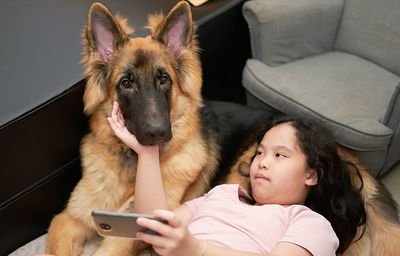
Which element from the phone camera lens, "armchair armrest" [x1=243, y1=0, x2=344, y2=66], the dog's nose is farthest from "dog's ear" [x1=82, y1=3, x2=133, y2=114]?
"armchair armrest" [x1=243, y1=0, x2=344, y2=66]

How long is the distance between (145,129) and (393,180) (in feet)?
6.29

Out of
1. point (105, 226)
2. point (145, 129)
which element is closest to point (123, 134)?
point (145, 129)

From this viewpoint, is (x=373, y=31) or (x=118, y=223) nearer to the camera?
(x=118, y=223)

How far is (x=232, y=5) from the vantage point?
2678mm

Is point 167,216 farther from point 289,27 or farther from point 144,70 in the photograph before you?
point 289,27

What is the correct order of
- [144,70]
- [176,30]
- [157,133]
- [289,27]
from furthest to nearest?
[289,27], [176,30], [144,70], [157,133]

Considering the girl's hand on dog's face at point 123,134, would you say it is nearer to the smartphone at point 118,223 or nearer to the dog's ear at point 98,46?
the dog's ear at point 98,46

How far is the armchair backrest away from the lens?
267cm

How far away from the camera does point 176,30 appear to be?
185cm

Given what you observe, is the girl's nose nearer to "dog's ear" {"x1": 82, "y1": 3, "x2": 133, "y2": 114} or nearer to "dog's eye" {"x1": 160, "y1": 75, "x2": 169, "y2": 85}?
"dog's eye" {"x1": 160, "y1": 75, "x2": 169, "y2": 85}

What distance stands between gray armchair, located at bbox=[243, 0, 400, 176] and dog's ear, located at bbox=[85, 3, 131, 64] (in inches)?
45.1

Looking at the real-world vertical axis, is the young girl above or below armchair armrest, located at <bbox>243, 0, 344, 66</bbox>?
below

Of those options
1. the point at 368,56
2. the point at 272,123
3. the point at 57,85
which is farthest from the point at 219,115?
the point at 368,56

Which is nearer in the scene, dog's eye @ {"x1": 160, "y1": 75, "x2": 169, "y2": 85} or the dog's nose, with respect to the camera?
the dog's nose
